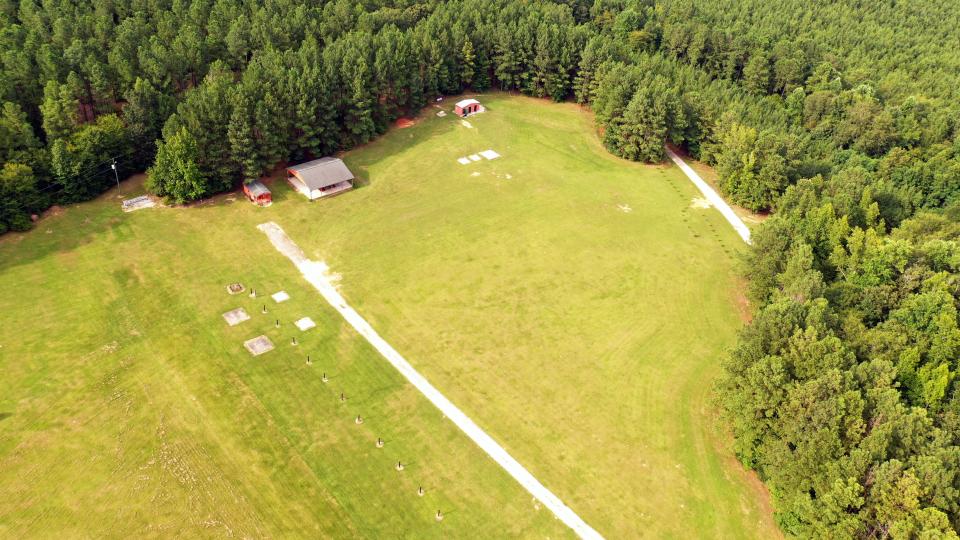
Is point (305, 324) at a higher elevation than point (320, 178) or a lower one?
lower

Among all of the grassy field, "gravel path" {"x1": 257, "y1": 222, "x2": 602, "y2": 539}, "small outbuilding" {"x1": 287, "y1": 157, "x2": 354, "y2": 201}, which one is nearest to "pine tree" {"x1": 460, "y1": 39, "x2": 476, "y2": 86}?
the grassy field

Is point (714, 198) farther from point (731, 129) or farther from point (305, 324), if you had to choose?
point (305, 324)

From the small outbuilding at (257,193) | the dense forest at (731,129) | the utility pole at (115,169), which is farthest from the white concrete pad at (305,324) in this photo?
the utility pole at (115,169)

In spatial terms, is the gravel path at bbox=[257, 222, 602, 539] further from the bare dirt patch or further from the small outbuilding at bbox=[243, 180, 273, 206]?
the bare dirt patch

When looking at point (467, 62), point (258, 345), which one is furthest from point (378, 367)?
point (467, 62)

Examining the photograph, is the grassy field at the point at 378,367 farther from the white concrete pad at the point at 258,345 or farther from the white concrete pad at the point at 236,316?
the white concrete pad at the point at 258,345

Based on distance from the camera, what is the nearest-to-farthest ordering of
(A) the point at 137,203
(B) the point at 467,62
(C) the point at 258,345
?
1. (C) the point at 258,345
2. (A) the point at 137,203
3. (B) the point at 467,62
